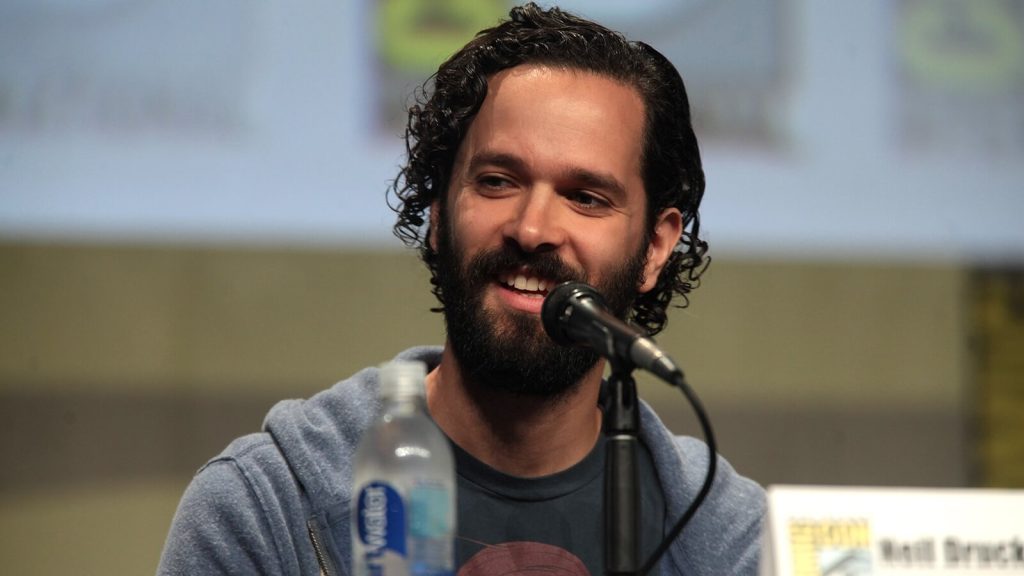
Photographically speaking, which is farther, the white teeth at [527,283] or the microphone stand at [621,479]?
the white teeth at [527,283]

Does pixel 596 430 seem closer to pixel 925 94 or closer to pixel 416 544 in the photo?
pixel 416 544

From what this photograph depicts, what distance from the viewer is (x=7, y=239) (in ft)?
11.2

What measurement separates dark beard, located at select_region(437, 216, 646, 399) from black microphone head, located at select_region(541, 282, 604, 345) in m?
0.46

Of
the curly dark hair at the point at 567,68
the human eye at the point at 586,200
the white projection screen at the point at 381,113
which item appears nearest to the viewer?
the human eye at the point at 586,200

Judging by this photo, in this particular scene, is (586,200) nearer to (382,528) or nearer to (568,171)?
(568,171)

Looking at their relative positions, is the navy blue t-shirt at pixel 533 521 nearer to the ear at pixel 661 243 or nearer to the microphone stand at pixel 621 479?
the ear at pixel 661 243

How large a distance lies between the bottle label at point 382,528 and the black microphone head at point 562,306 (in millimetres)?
313

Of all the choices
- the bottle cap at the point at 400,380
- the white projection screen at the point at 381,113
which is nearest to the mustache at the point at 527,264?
the bottle cap at the point at 400,380

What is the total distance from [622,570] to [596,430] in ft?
2.89

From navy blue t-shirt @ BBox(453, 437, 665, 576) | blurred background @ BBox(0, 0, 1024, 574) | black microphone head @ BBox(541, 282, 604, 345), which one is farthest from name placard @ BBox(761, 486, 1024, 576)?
blurred background @ BBox(0, 0, 1024, 574)

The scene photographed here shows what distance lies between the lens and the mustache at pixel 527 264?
1.92 m

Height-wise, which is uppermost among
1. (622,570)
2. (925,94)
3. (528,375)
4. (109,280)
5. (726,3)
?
(726,3)

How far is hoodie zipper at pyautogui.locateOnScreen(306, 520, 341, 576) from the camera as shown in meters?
1.81

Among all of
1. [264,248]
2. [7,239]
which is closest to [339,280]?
[264,248]
